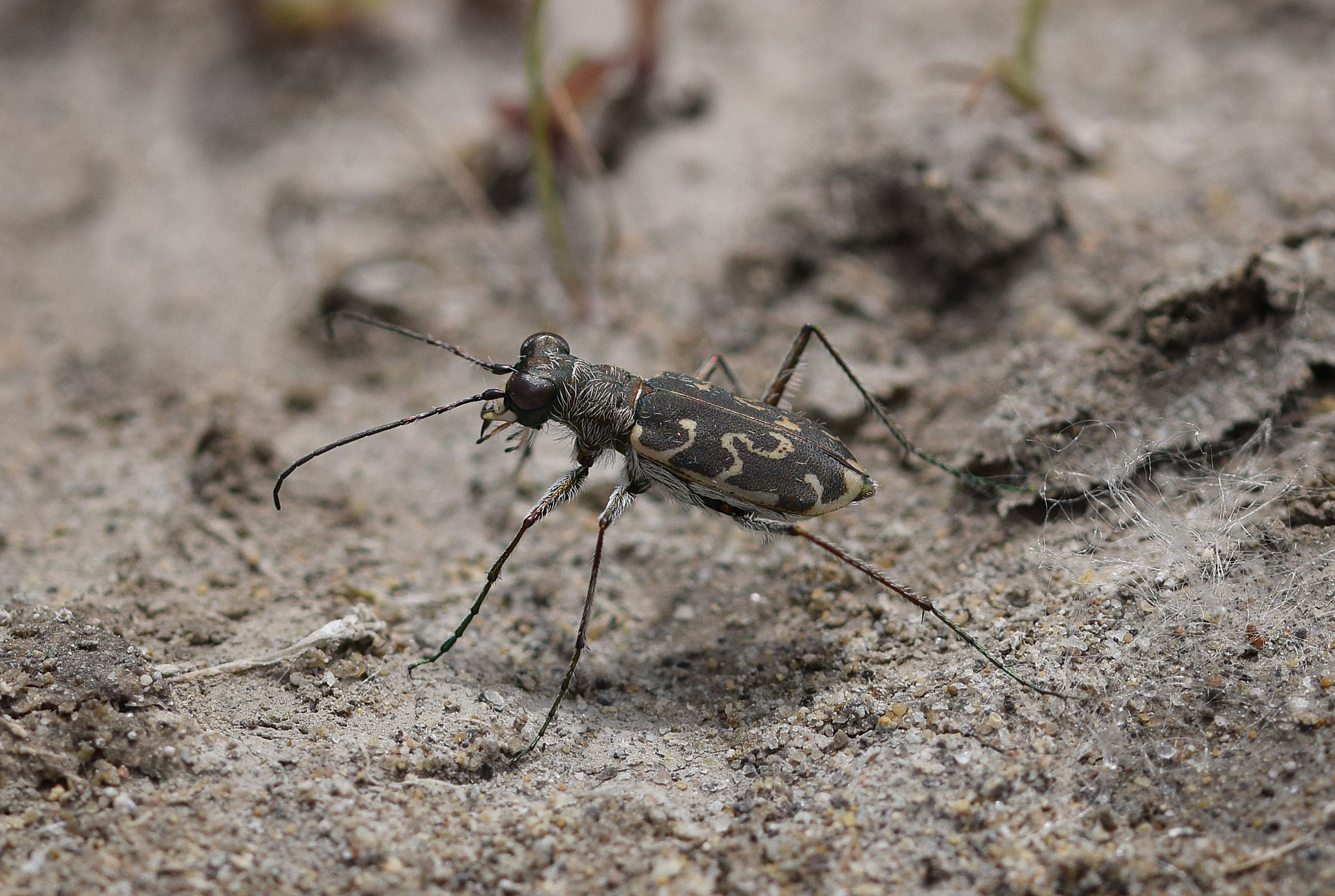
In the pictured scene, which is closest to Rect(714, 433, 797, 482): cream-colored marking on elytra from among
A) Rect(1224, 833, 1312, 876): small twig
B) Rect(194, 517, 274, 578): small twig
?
Rect(1224, 833, 1312, 876): small twig

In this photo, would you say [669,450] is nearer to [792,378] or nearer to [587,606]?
[587,606]

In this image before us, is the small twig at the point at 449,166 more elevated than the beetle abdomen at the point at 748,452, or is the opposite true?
the small twig at the point at 449,166

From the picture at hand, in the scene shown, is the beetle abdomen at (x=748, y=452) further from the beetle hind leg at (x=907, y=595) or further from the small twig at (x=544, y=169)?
the small twig at (x=544, y=169)

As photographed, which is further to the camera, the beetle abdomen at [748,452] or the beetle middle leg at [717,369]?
the beetle middle leg at [717,369]

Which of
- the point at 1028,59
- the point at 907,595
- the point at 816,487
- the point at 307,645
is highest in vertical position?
the point at 1028,59

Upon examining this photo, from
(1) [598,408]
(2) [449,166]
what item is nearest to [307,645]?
(1) [598,408]

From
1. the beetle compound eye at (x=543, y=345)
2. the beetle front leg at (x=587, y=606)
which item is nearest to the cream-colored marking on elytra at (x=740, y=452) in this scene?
the beetle front leg at (x=587, y=606)

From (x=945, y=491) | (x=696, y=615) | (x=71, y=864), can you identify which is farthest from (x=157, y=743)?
(x=945, y=491)
